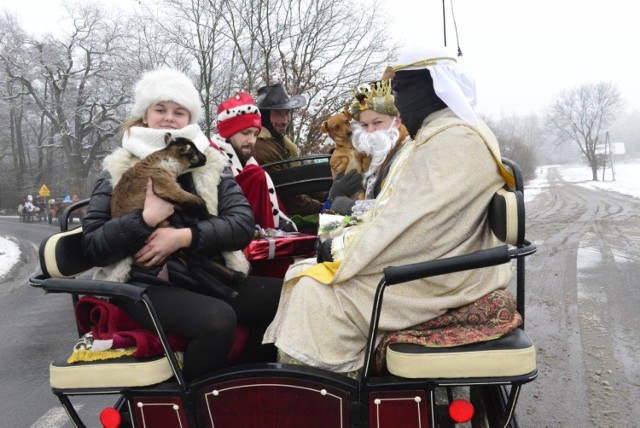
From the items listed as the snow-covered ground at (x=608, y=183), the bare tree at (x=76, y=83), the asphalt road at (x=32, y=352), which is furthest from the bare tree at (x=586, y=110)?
the asphalt road at (x=32, y=352)

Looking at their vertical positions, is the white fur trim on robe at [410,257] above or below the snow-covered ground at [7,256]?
above

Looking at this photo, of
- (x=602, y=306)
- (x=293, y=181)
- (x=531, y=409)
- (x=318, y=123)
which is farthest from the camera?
(x=318, y=123)

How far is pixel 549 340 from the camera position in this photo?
456 cm

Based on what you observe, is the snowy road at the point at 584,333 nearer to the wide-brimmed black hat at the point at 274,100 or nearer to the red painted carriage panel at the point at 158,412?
the red painted carriage panel at the point at 158,412

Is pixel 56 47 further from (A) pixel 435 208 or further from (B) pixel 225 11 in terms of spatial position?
(A) pixel 435 208

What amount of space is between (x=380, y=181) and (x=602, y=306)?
3.74 m

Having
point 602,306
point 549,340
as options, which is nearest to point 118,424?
point 549,340

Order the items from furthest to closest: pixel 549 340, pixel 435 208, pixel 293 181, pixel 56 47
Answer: pixel 56 47 → pixel 549 340 → pixel 293 181 → pixel 435 208

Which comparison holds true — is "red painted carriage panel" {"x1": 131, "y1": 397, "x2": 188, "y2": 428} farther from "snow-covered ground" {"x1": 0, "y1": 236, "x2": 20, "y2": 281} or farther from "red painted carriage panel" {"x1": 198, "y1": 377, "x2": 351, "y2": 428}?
"snow-covered ground" {"x1": 0, "y1": 236, "x2": 20, "y2": 281}

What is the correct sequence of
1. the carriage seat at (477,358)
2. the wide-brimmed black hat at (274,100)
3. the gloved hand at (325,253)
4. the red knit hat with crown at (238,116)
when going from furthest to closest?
the wide-brimmed black hat at (274,100), the red knit hat with crown at (238,116), the gloved hand at (325,253), the carriage seat at (477,358)

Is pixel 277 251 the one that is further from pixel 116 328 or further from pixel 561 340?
pixel 561 340

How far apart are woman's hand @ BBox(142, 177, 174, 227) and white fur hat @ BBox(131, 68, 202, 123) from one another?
48 cm

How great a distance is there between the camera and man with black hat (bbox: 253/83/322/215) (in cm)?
394

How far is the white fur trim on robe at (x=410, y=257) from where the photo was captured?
1923 millimetres
